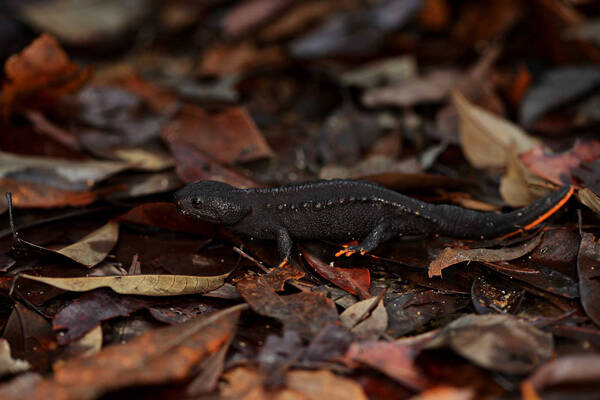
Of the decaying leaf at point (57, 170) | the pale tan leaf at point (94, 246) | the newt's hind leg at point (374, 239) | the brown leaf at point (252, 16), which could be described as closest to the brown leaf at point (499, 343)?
the newt's hind leg at point (374, 239)

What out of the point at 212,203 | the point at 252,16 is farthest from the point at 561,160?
the point at 252,16

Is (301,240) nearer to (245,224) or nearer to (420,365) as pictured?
(245,224)

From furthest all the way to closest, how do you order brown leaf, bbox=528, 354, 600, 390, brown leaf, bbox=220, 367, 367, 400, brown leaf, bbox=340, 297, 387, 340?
brown leaf, bbox=340, 297, 387, 340, brown leaf, bbox=220, 367, 367, 400, brown leaf, bbox=528, 354, 600, 390

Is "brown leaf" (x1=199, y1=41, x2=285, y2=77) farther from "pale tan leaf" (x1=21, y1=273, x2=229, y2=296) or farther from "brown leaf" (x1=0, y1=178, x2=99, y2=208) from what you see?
"pale tan leaf" (x1=21, y1=273, x2=229, y2=296)

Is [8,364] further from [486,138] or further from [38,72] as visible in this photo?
[486,138]

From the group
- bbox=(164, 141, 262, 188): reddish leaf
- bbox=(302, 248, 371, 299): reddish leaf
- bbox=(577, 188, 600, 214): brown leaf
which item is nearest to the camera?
bbox=(302, 248, 371, 299): reddish leaf

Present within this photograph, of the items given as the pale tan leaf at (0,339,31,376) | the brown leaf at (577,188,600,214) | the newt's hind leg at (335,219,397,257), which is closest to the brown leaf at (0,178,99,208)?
the pale tan leaf at (0,339,31,376)
